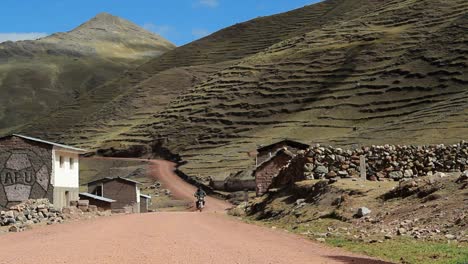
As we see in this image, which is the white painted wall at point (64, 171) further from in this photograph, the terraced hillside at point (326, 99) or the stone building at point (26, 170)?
the terraced hillside at point (326, 99)

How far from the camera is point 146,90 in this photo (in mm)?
151000

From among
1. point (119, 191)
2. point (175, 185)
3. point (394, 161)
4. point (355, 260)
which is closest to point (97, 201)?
point (119, 191)

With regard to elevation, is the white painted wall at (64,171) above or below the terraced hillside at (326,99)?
below

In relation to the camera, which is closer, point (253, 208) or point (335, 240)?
point (335, 240)

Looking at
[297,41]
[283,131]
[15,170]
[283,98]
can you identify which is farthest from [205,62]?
[15,170]

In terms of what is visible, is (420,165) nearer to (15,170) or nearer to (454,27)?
(15,170)

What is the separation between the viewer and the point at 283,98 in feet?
353

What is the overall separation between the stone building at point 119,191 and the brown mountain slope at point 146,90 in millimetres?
49700

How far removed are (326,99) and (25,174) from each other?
61.0m

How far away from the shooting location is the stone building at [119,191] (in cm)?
5894

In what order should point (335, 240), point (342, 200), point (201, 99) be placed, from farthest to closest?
point (201, 99), point (342, 200), point (335, 240)

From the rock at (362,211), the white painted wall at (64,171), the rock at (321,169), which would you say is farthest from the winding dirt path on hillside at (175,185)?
the rock at (362,211)

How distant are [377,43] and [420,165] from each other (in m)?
85.4

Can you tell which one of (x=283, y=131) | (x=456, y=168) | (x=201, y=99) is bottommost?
(x=456, y=168)
